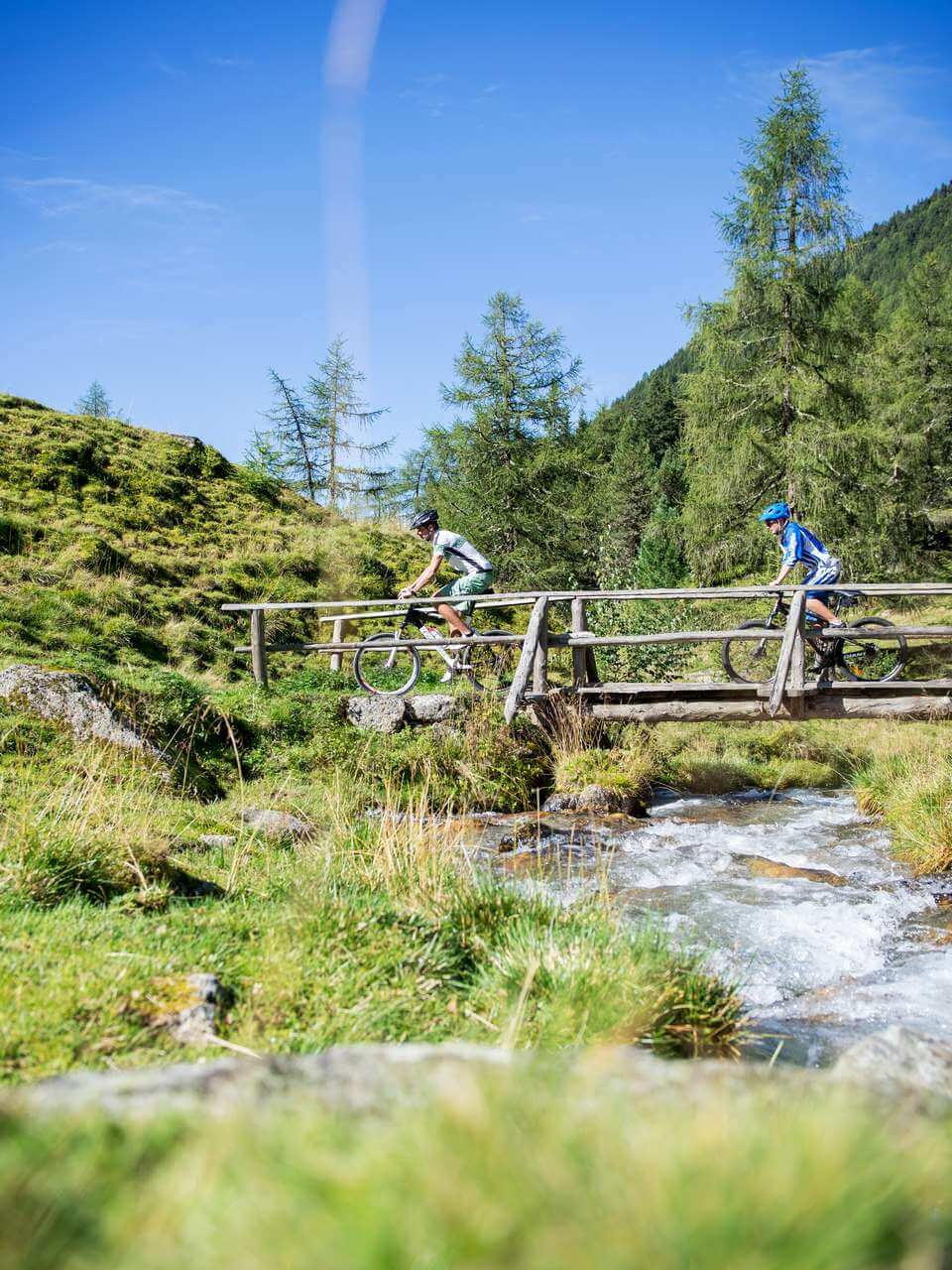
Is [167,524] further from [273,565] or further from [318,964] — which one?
[318,964]

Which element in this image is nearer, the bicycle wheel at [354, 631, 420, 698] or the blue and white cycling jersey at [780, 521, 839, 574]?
the blue and white cycling jersey at [780, 521, 839, 574]

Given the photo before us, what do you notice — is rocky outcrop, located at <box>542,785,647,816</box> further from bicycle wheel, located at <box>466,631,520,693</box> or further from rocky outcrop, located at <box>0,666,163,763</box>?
rocky outcrop, located at <box>0,666,163,763</box>

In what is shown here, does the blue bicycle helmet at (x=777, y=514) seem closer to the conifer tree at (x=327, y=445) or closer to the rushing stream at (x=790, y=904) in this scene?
the rushing stream at (x=790, y=904)

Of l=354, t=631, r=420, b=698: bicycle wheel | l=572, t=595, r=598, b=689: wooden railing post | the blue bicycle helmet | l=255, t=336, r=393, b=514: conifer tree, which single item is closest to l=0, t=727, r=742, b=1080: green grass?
l=572, t=595, r=598, b=689: wooden railing post

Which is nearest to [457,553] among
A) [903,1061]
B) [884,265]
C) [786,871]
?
[786,871]

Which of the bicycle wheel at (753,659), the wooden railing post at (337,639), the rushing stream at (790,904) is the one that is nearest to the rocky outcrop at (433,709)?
the rushing stream at (790,904)

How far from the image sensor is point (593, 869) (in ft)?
30.7

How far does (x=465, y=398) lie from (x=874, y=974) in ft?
78.0

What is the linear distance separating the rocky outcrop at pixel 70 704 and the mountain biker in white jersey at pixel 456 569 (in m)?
Result: 4.26

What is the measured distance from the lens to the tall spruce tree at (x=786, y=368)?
76.3 feet

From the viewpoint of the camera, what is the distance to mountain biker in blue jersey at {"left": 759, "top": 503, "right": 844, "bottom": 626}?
40.3 ft

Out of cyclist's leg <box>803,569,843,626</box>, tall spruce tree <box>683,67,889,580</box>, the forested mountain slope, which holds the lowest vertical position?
cyclist's leg <box>803,569,843,626</box>

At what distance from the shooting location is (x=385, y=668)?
14.3m

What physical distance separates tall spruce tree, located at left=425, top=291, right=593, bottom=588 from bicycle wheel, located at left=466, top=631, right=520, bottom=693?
10121 mm
